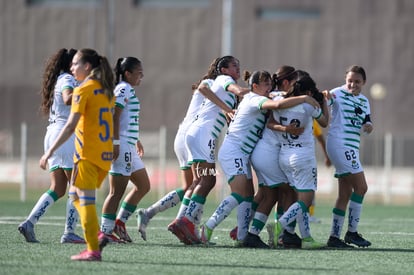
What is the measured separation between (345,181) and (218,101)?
191 cm

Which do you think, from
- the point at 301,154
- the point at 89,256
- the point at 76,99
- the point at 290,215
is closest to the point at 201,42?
the point at 301,154

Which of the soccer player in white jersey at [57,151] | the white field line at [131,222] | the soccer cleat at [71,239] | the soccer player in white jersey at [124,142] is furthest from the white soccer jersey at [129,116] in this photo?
the white field line at [131,222]

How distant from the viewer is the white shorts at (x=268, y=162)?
1232cm

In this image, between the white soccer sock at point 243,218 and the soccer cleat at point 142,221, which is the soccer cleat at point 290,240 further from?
the soccer cleat at point 142,221

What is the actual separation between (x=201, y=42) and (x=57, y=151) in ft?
107

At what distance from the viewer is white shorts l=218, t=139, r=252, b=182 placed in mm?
12258

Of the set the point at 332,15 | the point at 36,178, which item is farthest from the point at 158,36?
the point at 36,178

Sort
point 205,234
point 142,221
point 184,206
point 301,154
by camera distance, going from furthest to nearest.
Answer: point 142,221
point 184,206
point 205,234
point 301,154

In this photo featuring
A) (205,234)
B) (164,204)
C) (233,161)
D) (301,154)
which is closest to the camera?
(301,154)

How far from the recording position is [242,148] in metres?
12.4

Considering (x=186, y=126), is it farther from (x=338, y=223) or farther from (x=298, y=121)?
(x=338, y=223)

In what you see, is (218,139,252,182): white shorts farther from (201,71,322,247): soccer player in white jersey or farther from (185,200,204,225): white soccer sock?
(185,200,204,225): white soccer sock

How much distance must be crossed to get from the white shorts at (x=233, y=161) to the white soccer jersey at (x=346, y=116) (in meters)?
1.21

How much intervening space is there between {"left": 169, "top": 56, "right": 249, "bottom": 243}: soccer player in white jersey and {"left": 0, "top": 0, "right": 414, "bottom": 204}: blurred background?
28203mm
